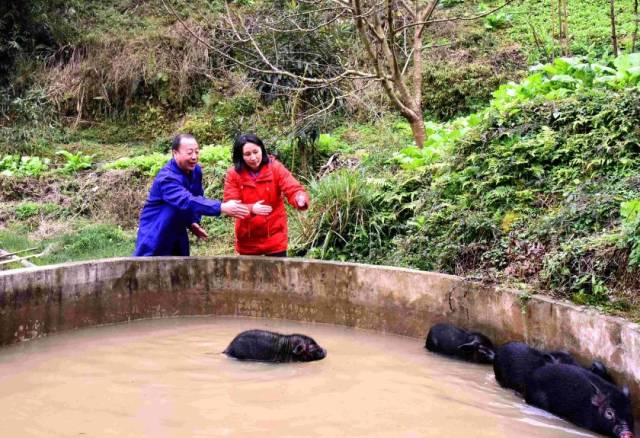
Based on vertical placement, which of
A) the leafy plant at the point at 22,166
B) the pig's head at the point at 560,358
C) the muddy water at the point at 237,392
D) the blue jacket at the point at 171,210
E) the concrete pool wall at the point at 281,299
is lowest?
the muddy water at the point at 237,392

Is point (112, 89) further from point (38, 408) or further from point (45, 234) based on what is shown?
point (38, 408)

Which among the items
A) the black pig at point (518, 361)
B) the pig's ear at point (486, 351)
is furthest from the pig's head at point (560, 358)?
the pig's ear at point (486, 351)

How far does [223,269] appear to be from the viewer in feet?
25.1

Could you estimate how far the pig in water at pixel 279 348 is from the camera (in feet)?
20.1

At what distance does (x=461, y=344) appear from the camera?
20.0 feet

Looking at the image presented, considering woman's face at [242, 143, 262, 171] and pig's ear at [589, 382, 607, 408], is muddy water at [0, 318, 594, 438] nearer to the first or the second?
pig's ear at [589, 382, 607, 408]

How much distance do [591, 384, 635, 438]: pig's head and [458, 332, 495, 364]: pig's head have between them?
4.53ft

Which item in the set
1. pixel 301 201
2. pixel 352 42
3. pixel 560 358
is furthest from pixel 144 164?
pixel 560 358

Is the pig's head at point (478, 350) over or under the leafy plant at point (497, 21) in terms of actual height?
under

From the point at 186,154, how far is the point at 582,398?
4.32 meters

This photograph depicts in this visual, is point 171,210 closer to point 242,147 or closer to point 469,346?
point 242,147

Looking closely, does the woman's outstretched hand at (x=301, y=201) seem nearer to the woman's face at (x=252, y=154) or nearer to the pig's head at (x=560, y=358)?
the woman's face at (x=252, y=154)

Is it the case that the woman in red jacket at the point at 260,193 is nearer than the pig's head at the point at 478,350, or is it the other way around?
the pig's head at the point at 478,350

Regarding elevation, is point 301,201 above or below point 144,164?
below
